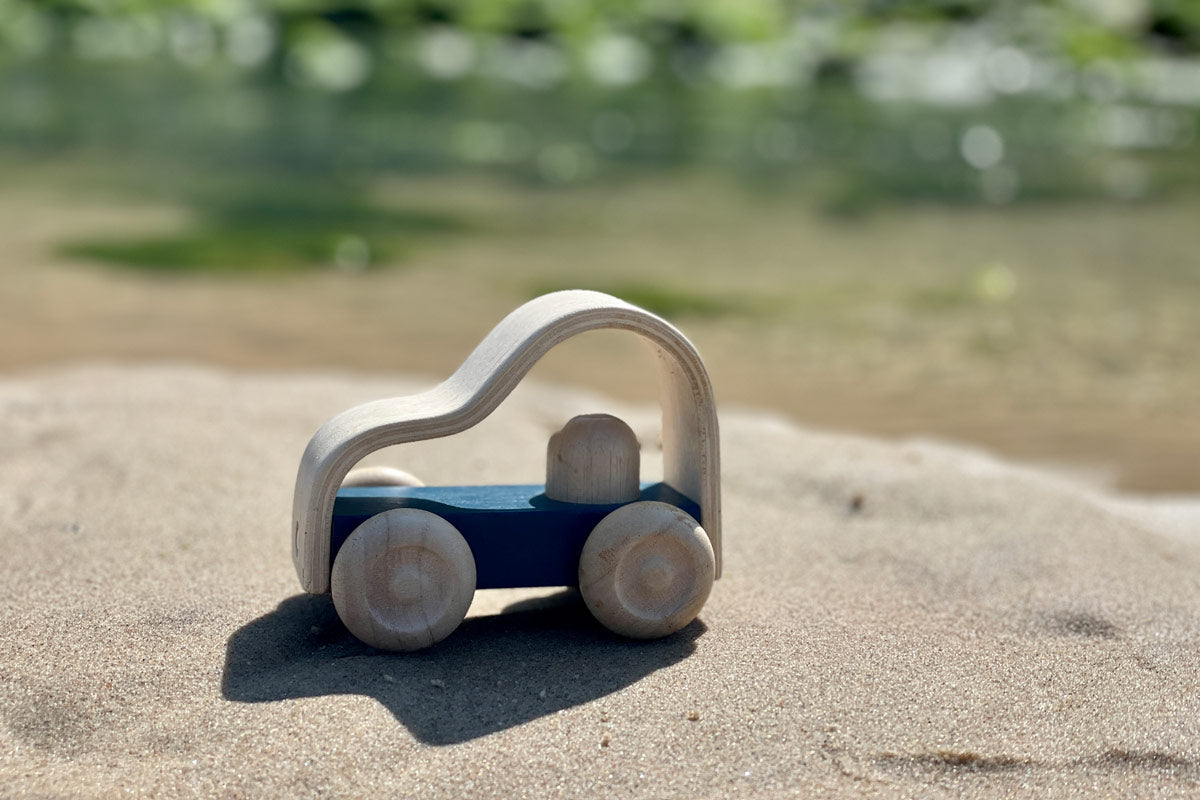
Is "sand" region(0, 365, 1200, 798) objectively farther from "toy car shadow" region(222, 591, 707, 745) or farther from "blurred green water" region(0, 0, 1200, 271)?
"blurred green water" region(0, 0, 1200, 271)

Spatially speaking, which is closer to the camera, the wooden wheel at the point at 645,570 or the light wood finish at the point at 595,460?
the wooden wheel at the point at 645,570

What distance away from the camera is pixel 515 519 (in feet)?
9.95

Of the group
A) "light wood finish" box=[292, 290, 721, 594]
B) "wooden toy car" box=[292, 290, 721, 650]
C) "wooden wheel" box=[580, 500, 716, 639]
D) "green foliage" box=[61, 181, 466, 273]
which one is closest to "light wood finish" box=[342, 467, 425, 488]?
"wooden toy car" box=[292, 290, 721, 650]

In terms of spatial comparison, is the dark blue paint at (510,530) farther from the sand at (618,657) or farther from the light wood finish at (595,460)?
the sand at (618,657)

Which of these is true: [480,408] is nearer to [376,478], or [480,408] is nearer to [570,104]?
[376,478]

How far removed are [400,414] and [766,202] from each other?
844 centimetres

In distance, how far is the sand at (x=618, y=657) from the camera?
2.53 metres

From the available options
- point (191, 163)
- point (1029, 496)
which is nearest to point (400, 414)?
point (1029, 496)

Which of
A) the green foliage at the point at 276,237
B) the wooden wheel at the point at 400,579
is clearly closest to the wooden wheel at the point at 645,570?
the wooden wheel at the point at 400,579

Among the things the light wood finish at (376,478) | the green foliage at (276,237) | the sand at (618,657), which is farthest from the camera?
the green foliage at (276,237)

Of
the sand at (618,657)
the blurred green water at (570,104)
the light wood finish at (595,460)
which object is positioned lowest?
the sand at (618,657)

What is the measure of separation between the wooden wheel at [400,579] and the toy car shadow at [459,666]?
0.07 metres

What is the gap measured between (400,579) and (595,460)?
0.54m

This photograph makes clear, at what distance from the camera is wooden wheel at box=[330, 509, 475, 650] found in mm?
2883
